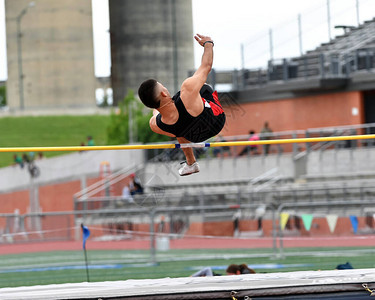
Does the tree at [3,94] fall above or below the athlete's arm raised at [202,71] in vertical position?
above

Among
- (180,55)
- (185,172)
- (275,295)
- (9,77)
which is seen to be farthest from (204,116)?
(9,77)

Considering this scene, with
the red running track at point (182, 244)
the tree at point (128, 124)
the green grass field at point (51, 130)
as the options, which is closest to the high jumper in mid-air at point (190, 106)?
the red running track at point (182, 244)

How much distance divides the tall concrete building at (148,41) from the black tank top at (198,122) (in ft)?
159

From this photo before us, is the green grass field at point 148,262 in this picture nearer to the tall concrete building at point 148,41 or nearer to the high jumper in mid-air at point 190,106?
the high jumper in mid-air at point 190,106

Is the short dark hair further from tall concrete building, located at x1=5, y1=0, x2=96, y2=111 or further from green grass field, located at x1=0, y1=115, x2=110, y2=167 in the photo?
tall concrete building, located at x1=5, y1=0, x2=96, y2=111

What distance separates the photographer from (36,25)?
57.6 m

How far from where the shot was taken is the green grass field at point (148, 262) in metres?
14.1

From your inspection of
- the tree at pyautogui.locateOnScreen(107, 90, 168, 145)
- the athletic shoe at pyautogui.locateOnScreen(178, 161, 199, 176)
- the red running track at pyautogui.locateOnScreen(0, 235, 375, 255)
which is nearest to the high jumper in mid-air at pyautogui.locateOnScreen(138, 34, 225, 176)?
the athletic shoe at pyautogui.locateOnScreen(178, 161, 199, 176)

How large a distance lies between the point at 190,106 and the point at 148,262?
350 inches

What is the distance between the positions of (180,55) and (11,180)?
27982 millimetres

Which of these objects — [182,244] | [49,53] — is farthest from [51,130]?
[182,244]

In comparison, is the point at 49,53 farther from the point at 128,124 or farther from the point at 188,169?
the point at 188,169

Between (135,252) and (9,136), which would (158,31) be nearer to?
(9,136)

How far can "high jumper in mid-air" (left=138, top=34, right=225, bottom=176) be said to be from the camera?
6918mm
